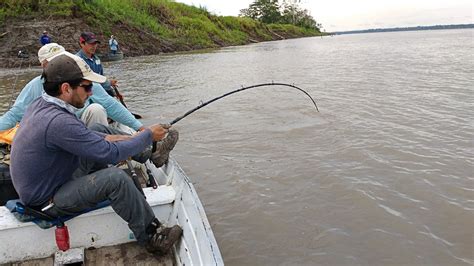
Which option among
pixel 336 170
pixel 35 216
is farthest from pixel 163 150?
pixel 336 170

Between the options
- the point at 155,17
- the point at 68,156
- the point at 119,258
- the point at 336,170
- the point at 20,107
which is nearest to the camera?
the point at 68,156

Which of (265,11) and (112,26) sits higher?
(265,11)

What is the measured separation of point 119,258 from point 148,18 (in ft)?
103

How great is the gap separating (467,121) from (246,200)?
16.6 feet

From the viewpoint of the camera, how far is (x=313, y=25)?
9450cm

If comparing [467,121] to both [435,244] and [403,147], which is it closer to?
[403,147]

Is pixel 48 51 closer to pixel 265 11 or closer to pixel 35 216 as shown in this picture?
pixel 35 216

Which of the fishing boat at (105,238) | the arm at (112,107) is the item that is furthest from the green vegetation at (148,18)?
the fishing boat at (105,238)

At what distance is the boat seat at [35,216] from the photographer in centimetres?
275

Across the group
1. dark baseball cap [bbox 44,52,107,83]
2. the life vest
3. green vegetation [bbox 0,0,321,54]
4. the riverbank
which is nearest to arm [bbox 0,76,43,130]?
the life vest

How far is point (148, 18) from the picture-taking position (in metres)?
32.1

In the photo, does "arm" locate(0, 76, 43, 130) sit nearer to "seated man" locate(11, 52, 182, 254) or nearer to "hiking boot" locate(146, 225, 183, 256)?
"seated man" locate(11, 52, 182, 254)

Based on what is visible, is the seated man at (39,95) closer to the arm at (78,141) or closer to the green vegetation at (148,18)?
the arm at (78,141)

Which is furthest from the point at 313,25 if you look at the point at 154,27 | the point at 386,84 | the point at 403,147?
the point at 403,147
